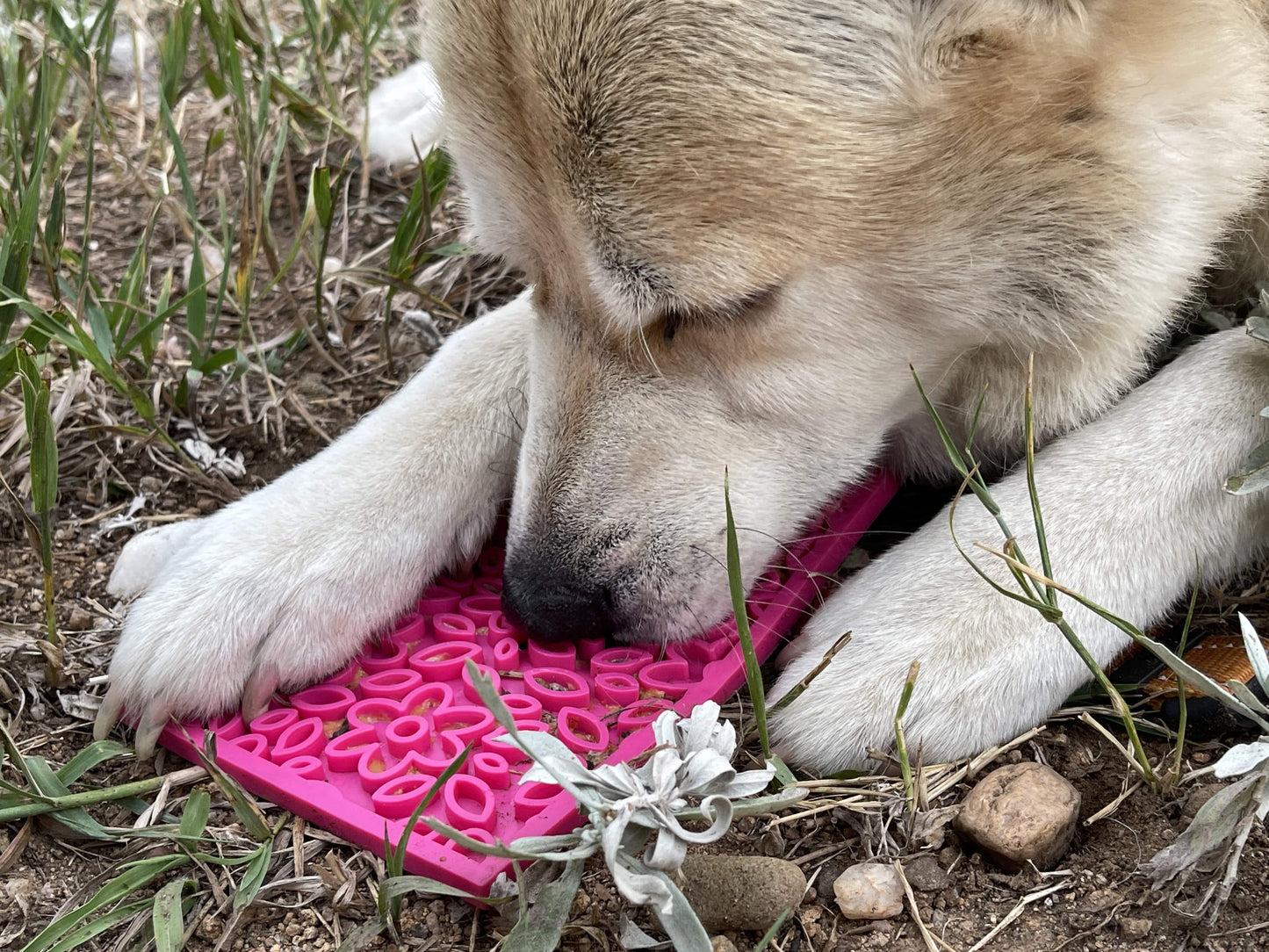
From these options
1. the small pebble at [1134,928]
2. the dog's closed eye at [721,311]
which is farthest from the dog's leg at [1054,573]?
the dog's closed eye at [721,311]

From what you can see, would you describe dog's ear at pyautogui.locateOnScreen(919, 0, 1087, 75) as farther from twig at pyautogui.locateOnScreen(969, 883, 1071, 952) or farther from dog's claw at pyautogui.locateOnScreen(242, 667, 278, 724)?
dog's claw at pyautogui.locateOnScreen(242, 667, 278, 724)

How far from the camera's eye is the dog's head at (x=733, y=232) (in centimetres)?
159

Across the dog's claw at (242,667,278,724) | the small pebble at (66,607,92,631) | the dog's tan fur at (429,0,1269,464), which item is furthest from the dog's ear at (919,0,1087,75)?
the small pebble at (66,607,92,631)

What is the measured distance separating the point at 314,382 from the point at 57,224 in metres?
0.63

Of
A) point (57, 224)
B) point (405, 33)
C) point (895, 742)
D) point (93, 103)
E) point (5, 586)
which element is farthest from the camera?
point (405, 33)

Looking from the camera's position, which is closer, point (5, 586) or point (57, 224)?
point (5, 586)

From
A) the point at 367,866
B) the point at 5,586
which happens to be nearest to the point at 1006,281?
the point at 367,866

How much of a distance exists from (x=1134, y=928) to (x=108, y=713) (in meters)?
1.47

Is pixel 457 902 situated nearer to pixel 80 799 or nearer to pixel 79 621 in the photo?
pixel 80 799

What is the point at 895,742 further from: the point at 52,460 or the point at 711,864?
the point at 52,460

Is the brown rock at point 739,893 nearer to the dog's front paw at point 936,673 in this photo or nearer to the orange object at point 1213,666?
the dog's front paw at point 936,673

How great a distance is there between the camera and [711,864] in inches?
58.0

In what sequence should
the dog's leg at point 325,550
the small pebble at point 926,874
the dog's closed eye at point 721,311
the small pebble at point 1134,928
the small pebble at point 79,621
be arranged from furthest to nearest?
the small pebble at point 79,621 → the dog's leg at point 325,550 → the dog's closed eye at point 721,311 → the small pebble at point 926,874 → the small pebble at point 1134,928

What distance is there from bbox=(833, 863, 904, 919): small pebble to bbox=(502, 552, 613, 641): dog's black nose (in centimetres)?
56
